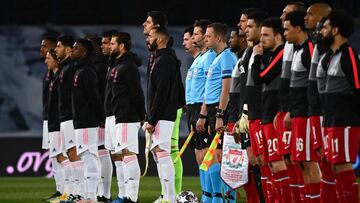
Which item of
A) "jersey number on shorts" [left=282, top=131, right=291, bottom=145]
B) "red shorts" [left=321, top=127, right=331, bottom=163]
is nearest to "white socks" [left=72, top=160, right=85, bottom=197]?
Result: "jersey number on shorts" [left=282, top=131, right=291, bottom=145]

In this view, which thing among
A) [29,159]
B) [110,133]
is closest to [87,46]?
[110,133]

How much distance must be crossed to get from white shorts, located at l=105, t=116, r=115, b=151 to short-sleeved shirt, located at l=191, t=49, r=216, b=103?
1360mm

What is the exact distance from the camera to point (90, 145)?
1639 cm

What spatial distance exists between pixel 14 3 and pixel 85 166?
35.6 ft

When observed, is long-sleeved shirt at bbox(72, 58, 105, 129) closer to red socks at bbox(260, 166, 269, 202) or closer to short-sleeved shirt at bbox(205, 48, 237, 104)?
short-sleeved shirt at bbox(205, 48, 237, 104)

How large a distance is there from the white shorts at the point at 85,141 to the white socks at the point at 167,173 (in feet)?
5.16

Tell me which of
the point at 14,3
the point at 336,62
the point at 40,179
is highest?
the point at 14,3

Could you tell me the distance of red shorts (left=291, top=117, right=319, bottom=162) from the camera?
11.6 m

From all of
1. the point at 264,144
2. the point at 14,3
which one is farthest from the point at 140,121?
the point at 14,3

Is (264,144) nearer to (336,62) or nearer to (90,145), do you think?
(336,62)

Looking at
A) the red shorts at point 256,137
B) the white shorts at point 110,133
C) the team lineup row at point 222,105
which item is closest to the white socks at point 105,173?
the team lineup row at point 222,105

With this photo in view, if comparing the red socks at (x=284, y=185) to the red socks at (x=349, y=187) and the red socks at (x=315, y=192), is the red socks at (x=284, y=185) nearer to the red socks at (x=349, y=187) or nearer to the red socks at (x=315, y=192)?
the red socks at (x=315, y=192)

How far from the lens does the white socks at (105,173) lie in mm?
17234

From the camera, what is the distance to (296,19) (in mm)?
11945
